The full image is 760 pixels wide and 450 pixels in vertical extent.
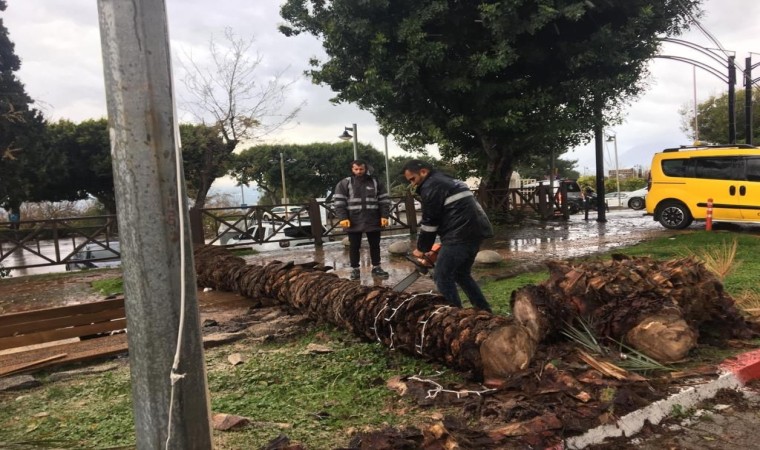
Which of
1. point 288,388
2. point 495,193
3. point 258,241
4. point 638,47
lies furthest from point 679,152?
point 288,388

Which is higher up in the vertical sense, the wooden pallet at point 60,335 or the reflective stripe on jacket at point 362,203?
the reflective stripe on jacket at point 362,203

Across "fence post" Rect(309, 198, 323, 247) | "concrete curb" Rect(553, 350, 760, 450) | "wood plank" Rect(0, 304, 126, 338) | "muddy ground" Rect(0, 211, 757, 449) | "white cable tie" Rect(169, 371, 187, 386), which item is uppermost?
"fence post" Rect(309, 198, 323, 247)

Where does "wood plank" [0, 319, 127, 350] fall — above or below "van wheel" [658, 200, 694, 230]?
below

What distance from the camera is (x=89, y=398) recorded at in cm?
356

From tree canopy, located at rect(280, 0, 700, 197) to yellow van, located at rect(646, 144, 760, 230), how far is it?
2.28 meters

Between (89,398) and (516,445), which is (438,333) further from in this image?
(89,398)

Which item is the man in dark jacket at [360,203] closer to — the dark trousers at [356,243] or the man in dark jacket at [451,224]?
the dark trousers at [356,243]

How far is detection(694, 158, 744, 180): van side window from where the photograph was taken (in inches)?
494

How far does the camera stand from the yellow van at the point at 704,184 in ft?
40.8

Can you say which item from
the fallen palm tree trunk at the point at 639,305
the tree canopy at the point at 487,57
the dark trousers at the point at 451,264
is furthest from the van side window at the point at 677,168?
the dark trousers at the point at 451,264

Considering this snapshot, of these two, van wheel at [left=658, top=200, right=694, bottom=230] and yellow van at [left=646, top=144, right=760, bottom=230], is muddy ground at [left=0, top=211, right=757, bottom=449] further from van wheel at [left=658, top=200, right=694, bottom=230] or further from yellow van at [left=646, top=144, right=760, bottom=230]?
van wheel at [left=658, top=200, right=694, bottom=230]

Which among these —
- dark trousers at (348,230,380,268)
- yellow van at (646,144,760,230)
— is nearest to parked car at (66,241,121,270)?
dark trousers at (348,230,380,268)

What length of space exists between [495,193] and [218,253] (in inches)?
419

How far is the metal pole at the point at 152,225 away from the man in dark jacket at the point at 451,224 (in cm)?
292
